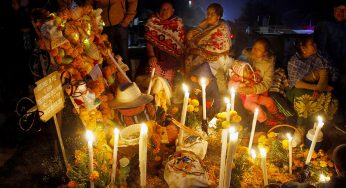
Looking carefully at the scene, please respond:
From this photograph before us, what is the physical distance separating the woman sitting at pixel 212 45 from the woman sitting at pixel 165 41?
0.22 m

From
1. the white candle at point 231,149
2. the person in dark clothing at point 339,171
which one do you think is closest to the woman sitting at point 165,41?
the white candle at point 231,149

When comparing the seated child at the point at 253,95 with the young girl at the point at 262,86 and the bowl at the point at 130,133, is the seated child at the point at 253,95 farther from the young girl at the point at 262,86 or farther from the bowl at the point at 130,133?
the bowl at the point at 130,133

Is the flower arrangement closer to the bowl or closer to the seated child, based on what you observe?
the seated child

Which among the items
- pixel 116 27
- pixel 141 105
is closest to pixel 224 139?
pixel 141 105

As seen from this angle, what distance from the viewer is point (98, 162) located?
3.62m

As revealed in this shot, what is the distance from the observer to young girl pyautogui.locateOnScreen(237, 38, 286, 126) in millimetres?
5156

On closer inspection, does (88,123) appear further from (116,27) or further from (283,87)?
(283,87)

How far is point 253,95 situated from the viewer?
207 inches

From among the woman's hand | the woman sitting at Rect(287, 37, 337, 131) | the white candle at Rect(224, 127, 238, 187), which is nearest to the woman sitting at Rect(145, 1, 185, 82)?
the woman's hand

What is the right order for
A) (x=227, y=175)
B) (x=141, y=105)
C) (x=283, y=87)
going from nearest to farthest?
(x=227, y=175)
(x=141, y=105)
(x=283, y=87)

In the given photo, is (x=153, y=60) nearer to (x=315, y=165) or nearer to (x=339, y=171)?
(x=315, y=165)

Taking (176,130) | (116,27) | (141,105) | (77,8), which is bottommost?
(176,130)

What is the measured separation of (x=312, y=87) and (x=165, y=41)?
2.64m

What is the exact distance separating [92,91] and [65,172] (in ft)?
3.51
